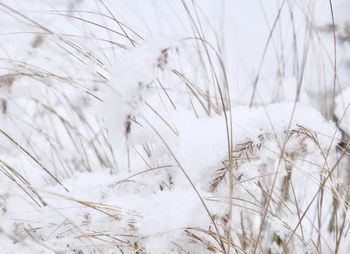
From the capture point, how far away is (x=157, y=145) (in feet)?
2.32

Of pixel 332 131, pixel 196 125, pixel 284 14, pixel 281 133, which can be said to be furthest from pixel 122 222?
pixel 284 14

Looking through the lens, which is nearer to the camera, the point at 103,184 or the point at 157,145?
the point at 157,145

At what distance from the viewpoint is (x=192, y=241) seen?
0.65 meters

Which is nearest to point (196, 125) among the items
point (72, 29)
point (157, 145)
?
point (157, 145)

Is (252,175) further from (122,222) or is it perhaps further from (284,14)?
(284,14)

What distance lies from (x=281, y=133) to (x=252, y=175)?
0.10 meters

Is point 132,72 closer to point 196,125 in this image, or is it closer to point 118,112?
point 118,112

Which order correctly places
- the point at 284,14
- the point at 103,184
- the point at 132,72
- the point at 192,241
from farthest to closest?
1. the point at 284,14
2. the point at 103,184
3. the point at 192,241
4. the point at 132,72

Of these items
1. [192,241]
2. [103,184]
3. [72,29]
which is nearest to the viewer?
[192,241]

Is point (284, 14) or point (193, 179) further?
point (284, 14)

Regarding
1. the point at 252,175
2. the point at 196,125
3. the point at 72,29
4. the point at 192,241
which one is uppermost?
the point at 72,29

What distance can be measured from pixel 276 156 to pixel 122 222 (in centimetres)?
34

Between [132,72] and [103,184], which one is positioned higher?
[132,72]

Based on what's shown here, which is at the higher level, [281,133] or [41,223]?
[281,133]
